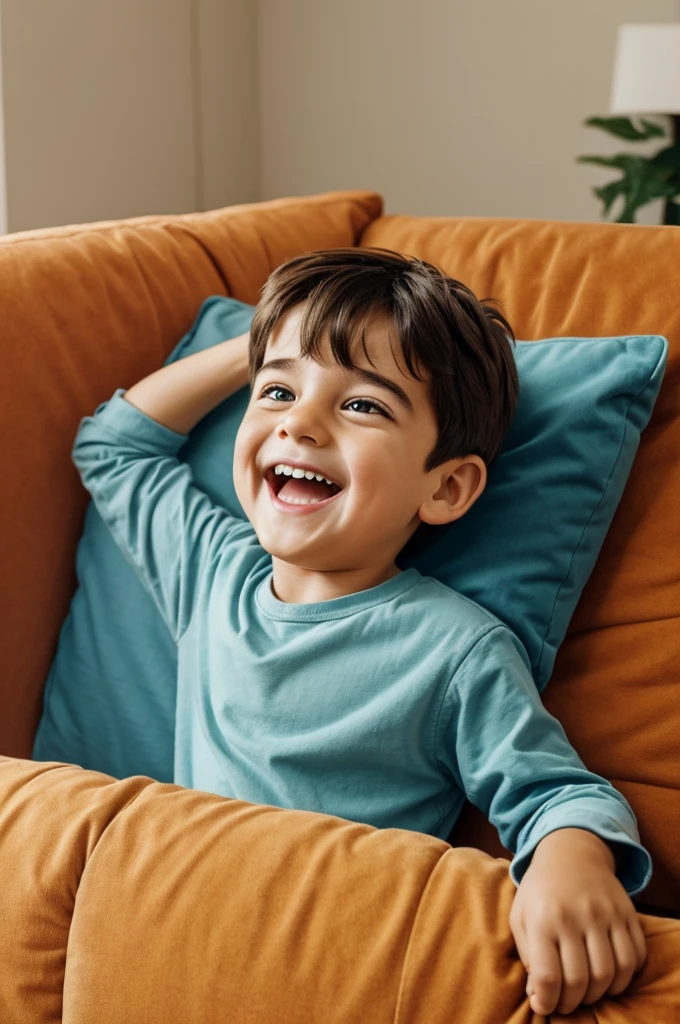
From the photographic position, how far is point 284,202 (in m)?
1.60

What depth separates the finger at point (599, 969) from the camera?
649mm

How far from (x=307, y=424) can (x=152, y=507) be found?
0.27 metres

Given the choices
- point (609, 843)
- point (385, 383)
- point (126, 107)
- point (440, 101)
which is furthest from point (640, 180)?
point (609, 843)

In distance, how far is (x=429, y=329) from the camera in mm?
997

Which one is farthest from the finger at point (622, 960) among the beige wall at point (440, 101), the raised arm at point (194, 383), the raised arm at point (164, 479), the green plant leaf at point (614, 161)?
the beige wall at point (440, 101)

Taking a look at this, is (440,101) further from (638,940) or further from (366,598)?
(638,940)

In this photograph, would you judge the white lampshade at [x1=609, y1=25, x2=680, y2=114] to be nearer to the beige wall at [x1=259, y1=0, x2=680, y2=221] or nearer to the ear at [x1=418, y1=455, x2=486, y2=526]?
the beige wall at [x1=259, y1=0, x2=680, y2=221]

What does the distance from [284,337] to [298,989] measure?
60cm

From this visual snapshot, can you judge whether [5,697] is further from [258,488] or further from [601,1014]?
[601,1014]

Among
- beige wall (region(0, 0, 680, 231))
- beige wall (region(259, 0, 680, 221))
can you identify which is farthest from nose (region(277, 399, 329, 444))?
beige wall (region(259, 0, 680, 221))

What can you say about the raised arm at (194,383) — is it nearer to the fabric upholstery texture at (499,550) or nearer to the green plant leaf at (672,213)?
the fabric upholstery texture at (499,550)

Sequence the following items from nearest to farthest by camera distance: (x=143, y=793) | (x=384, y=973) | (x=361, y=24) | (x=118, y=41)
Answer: (x=384, y=973)
(x=143, y=793)
(x=118, y=41)
(x=361, y=24)

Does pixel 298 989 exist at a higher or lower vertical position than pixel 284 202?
lower

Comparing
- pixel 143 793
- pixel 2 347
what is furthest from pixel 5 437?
pixel 143 793
